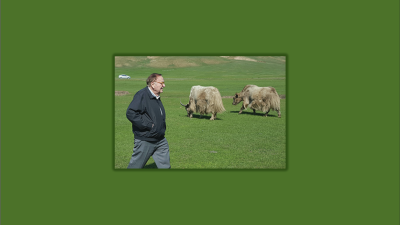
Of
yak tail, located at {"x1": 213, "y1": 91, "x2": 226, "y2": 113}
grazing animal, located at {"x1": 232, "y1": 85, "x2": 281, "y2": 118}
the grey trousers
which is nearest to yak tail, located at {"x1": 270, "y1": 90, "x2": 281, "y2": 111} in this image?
grazing animal, located at {"x1": 232, "y1": 85, "x2": 281, "y2": 118}

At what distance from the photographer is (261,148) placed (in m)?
10.7

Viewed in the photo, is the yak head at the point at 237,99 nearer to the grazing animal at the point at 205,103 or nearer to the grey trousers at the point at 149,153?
the grazing animal at the point at 205,103

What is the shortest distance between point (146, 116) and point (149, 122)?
0.17 m

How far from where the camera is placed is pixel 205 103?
13.9 meters

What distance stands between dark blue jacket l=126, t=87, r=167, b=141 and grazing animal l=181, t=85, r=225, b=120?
5.40 m

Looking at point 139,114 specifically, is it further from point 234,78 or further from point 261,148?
point 234,78

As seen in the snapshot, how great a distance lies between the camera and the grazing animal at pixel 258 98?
12.3 m

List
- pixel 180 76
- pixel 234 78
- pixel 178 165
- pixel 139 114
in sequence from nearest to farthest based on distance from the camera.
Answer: pixel 139 114 → pixel 178 165 → pixel 180 76 → pixel 234 78

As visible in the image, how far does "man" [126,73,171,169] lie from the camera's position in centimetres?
791

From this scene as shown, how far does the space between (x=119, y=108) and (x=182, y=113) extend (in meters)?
3.22

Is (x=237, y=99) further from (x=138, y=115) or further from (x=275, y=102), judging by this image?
(x=138, y=115)

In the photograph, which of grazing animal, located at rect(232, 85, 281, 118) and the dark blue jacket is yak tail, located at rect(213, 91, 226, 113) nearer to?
grazing animal, located at rect(232, 85, 281, 118)

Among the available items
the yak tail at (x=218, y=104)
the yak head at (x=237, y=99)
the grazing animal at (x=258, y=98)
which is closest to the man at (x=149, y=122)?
the grazing animal at (x=258, y=98)

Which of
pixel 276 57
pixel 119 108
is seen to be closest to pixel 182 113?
pixel 119 108
